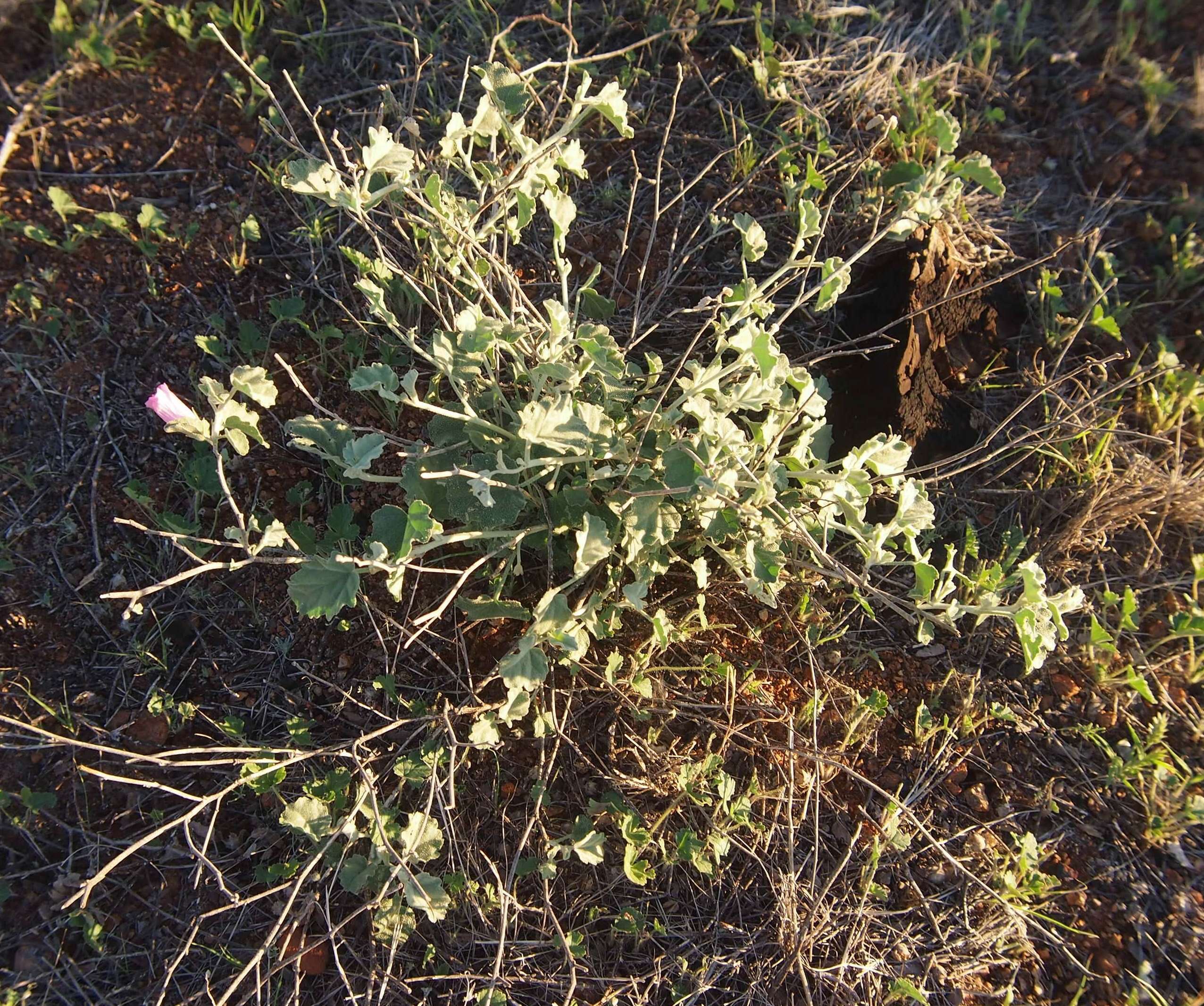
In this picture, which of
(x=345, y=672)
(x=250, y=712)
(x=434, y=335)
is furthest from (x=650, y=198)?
(x=250, y=712)

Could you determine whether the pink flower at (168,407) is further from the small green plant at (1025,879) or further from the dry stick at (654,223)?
the small green plant at (1025,879)

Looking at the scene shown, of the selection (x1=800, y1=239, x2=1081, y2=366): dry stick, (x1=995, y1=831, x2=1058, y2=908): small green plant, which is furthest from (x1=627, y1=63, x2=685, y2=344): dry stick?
(x1=995, y1=831, x2=1058, y2=908): small green plant

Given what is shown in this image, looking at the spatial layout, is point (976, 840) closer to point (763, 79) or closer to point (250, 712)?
point (250, 712)

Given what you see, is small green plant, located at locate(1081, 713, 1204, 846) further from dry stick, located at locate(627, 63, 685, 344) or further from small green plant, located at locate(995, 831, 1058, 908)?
dry stick, located at locate(627, 63, 685, 344)

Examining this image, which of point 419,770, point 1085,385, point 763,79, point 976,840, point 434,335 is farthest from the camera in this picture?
point 763,79

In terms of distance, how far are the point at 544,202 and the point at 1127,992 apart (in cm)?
204

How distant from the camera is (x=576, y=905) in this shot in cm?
181

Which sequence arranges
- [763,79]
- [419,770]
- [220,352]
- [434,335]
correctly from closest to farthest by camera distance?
[434,335], [419,770], [220,352], [763,79]

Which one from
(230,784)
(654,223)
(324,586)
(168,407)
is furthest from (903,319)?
(230,784)

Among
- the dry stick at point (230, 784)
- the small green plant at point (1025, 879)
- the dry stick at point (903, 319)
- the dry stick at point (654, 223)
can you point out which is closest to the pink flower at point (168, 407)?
the dry stick at point (230, 784)

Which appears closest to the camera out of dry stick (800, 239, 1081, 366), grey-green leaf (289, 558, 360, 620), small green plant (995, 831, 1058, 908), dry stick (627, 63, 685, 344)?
grey-green leaf (289, 558, 360, 620)

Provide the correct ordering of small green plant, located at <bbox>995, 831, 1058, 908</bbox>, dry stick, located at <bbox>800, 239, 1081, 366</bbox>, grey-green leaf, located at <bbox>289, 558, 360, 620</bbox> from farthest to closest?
dry stick, located at <bbox>800, 239, 1081, 366</bbox>, small green plant, located at <bbox>995, 831, 1058, 908</bbox>, grey-green leaf, located at <bbox>289, 558, 360, 620</bbox>

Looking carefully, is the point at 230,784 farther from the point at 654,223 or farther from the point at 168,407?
the point at 654,223

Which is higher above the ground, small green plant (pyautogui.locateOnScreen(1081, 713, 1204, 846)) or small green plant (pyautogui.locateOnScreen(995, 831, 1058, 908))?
small green plant (pyautogui.locateOnScreen(1081, 713, 1204, 846))
